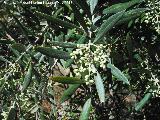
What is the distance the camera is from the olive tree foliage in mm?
1986

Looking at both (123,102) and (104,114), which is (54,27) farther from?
(123,102)

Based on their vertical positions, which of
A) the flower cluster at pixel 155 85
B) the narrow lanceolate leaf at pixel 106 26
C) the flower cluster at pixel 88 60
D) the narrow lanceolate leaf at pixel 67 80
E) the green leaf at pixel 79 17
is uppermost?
the green leaf at pixel 79 17

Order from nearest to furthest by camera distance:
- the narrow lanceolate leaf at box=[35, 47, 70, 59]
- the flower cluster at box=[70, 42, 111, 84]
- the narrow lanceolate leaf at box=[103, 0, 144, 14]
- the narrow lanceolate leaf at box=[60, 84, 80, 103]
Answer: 1. the flower cluster at box=[70, 42, 111, 84]
2. the narrow lanceolate leaf at box=[35, 47, 70, 59]
3. the narrow lanceolate leaf at box=[60, 84, 80, 103]
4. the narrow lanceolate leaf at box=[103, 0, 144, 14]

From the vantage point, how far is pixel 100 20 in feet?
7.79

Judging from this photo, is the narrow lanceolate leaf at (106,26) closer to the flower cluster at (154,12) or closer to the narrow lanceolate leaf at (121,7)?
the narrow lanceolate leaf at (121,7)

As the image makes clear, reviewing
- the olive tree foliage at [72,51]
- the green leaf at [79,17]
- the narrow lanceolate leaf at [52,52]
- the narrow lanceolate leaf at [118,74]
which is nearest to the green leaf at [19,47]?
the olive tree foliage at [72,51]

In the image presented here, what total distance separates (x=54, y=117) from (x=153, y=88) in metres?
0.79

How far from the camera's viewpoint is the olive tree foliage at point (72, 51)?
6.52ft

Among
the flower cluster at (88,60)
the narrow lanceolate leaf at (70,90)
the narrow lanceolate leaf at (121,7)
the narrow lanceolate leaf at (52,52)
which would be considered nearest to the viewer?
the flower cluster at (88,60)

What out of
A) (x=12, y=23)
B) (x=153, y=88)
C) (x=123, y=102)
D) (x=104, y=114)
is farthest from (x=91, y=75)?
(x=123, y=102)

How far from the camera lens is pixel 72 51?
7.31 ft

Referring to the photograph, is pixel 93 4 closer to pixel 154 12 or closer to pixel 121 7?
pixel 121 7

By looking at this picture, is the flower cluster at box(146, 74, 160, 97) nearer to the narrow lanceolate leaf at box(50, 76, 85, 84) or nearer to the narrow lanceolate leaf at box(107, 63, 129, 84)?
the narrow lanceolate leaf at box(107, 63, 129, 84)

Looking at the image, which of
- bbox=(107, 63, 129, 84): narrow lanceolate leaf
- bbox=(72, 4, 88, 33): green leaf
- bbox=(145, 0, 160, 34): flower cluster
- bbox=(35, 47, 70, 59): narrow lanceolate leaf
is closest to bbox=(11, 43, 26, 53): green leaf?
bbox=(35, 47, 70, 59): narrow lanceolate leaf
